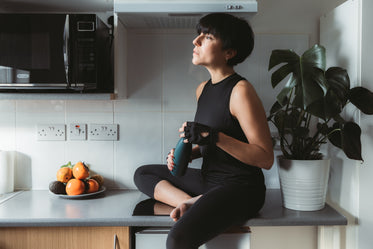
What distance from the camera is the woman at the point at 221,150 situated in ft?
3.92

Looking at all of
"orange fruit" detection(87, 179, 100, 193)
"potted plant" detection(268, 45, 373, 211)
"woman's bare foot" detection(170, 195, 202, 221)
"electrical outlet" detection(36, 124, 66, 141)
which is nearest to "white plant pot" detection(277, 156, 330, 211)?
"potted plant" detection(268, 45, 373, 211)

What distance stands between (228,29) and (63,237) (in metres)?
1.03

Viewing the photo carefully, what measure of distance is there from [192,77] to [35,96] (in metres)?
0.77

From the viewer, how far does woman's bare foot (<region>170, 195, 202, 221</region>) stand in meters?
1.24

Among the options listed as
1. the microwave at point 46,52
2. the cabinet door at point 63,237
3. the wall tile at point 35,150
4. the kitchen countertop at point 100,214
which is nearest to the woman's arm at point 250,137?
the kitchen countertop at point 100,214

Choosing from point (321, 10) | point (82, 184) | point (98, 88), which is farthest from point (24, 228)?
point (321, 10)

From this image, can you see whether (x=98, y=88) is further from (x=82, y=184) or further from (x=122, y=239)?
(x=122, y=239)

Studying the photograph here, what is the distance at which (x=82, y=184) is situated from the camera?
1.55 m

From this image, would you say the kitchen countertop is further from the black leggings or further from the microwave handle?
the microwave handle

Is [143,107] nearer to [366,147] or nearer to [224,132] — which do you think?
[224,132]

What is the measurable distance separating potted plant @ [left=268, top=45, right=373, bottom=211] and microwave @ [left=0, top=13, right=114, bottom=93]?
0.77 m

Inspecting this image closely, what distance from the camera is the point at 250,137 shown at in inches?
49.9

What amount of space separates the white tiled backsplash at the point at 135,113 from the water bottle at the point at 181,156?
0.47 m

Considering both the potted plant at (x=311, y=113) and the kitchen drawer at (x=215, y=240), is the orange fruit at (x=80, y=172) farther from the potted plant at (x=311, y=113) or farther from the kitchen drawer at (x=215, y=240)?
the potted plant at (x=311, y=113)
